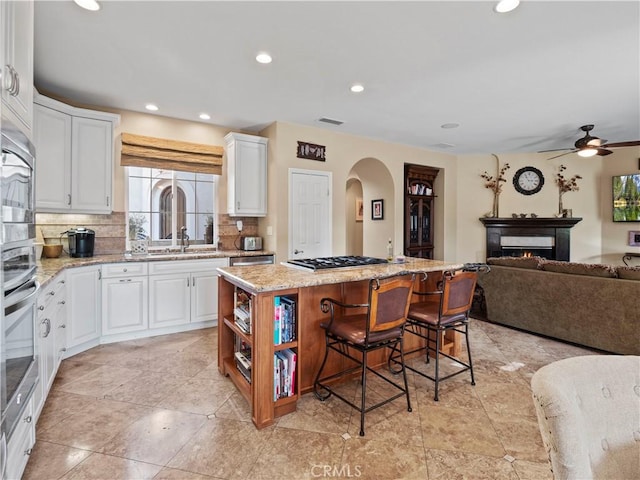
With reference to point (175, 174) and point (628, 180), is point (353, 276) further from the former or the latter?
point (628, 180)

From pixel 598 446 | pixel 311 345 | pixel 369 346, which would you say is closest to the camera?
pixel 598 446

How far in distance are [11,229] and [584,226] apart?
8.11m

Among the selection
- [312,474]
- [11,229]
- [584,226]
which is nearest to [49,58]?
[11,229]

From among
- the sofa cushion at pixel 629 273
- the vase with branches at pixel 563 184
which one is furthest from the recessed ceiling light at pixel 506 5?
the vase with branches at pixel 563 184

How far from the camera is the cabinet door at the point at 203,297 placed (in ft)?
12.9

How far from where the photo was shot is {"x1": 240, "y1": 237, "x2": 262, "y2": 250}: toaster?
461 cm

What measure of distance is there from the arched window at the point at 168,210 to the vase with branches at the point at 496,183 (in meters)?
5.69

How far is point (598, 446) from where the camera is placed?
85cm

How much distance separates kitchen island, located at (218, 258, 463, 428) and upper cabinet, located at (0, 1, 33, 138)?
4.59ft

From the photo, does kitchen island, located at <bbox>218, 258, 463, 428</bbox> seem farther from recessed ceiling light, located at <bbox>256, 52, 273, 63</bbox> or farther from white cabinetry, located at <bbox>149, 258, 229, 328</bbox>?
recessed ceiling light, located at <bbox>256, 52, 273, 63</bbox>

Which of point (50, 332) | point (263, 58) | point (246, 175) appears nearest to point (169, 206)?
point (246, 175)

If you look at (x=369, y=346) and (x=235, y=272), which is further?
(x=235, y=272)

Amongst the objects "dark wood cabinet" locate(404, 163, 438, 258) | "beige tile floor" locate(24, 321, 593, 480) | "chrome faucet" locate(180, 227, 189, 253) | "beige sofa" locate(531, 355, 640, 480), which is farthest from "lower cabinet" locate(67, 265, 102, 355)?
"dark wood cabinet" locate(404, 163, 438, 258)

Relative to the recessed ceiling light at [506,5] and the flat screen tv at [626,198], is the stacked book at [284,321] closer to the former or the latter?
the recessed ceiling light at [506,5]
